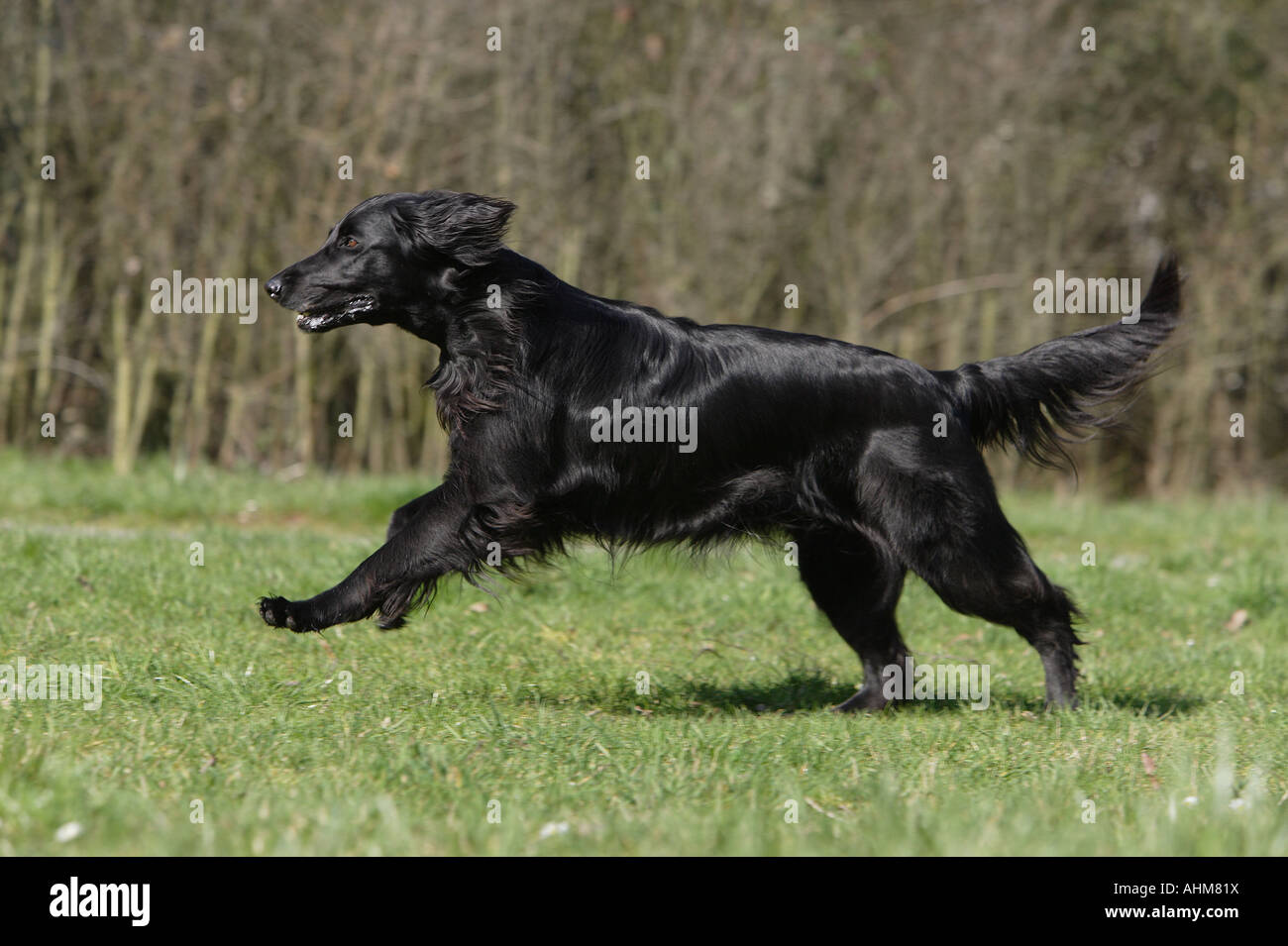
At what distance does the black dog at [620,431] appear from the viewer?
15.5 feet

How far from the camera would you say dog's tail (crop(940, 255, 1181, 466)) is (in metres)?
5.24

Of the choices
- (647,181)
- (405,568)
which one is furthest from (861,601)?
(647,181)

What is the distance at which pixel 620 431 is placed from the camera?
483 centimetres

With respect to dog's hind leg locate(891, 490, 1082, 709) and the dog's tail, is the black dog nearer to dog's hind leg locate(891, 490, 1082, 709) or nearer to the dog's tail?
dog's hind leg locate(891, 490, 1082, 709)

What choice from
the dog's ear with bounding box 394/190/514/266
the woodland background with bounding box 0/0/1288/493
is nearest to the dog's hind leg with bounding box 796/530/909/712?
the dog's ear with bounding box 394/190/514/266

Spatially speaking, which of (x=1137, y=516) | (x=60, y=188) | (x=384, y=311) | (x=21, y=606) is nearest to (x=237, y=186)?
(x=60, y=188)

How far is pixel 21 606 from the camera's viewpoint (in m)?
5.76

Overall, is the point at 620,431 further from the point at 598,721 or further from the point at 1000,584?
the point at 1000,584

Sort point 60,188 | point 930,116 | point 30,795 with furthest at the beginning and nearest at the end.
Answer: point 930,116 < point 60,188 < point 30,795

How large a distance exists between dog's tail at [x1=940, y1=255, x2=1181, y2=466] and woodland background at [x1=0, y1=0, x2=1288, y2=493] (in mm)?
5325

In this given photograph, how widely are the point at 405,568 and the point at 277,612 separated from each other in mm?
430
